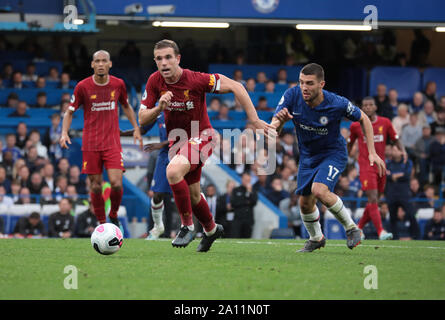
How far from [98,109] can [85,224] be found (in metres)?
4.07

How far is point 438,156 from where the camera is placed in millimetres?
19656

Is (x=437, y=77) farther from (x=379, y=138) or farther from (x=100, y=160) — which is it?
(x=100, y=160)

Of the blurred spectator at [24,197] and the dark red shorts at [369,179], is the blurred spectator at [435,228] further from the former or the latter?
the blurred spectator at [24,197]

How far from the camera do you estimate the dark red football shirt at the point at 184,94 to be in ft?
30.8

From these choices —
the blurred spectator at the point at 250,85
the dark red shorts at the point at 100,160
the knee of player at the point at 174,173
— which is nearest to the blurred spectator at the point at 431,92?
the blurred spectator at the point at 250,85

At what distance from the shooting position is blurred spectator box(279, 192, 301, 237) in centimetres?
1730

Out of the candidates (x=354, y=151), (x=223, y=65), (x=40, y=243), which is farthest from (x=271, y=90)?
(x=40, y=243)

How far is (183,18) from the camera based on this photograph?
21.0 meters

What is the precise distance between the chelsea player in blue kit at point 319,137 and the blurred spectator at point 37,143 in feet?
30.3

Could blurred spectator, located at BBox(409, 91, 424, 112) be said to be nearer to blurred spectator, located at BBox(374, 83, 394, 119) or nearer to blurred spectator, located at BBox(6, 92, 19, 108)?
blurred spectator, located at BBox(374, 83, 394, 119)

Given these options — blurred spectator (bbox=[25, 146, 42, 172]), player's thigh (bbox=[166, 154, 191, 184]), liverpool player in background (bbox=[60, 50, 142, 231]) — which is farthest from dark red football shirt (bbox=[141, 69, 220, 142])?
blurred spectator (bbox=[25, 146, 42, 172])

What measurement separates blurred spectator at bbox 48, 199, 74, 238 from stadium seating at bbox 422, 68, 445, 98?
40.0 feet

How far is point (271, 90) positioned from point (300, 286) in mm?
14693
